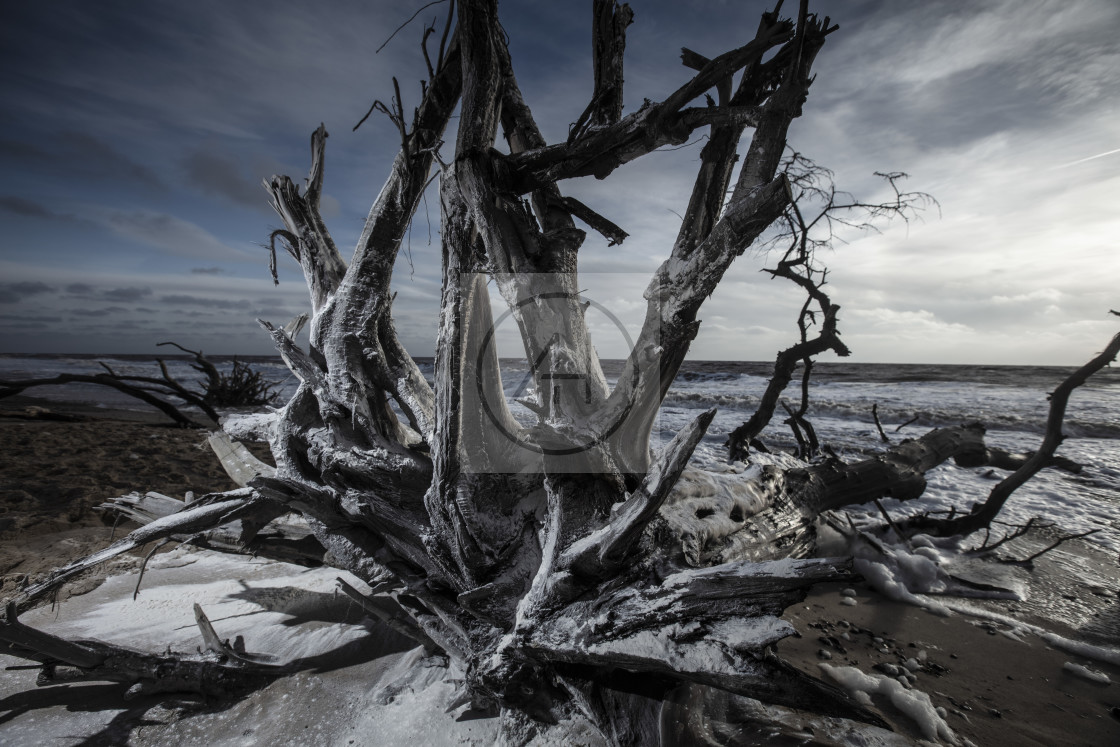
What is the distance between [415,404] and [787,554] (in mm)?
2854

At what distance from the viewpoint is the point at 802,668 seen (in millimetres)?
2543

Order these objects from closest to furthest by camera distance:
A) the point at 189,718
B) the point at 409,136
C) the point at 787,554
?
the point at 189,718
the point at 409,136
the point at 787,554

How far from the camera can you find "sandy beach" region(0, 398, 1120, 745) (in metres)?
2.07

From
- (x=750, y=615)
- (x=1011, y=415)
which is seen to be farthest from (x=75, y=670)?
(x=1011, y=415)

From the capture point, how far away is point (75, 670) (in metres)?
2.23

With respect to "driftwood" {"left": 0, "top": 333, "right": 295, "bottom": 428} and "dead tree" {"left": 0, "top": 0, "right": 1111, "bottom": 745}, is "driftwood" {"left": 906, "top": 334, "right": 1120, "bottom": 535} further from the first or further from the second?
"driftwood" {"left": 0, "top": 333, "right": 295, "bottom": 428}

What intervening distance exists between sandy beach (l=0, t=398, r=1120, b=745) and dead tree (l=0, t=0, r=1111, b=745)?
8.7 inches

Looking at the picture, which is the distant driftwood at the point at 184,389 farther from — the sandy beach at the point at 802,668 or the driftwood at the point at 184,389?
the sandy beach at the point at 802,668

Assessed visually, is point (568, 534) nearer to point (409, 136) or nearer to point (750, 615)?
point (750, 615)

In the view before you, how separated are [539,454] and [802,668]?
198 cm

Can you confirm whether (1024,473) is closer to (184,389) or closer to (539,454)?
(539,454)

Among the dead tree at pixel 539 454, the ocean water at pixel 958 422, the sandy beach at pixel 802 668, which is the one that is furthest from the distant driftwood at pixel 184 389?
the dead tree at pixel 539 454

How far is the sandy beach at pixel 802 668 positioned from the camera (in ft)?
6.81

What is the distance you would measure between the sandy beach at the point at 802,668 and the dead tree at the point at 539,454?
0.73 feet
